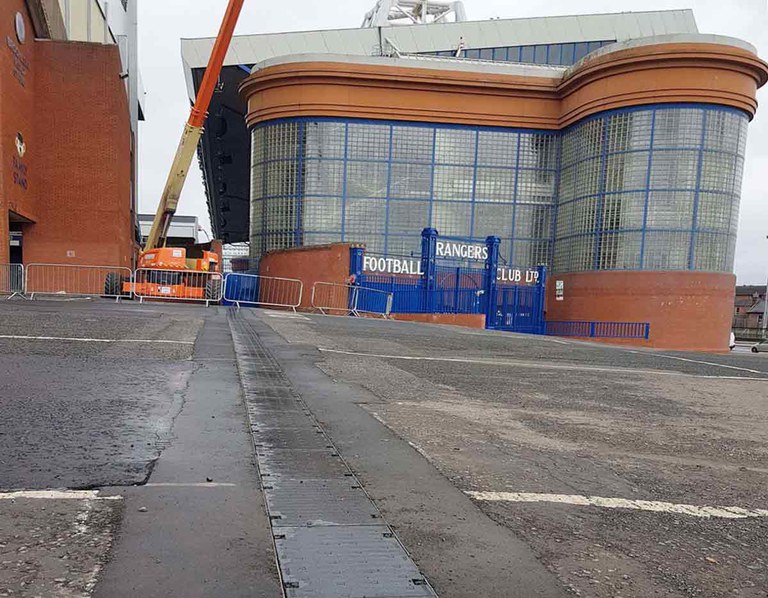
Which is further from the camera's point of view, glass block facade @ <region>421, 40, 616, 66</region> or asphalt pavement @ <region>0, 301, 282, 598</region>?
glass block facade @ <region>421, 40, 616, 66</region>

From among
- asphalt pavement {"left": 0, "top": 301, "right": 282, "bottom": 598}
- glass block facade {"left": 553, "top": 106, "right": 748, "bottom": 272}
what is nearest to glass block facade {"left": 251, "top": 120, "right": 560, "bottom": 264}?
glass block facade {"left": 553, "top": 106, "right": 748, "bottom": 272}

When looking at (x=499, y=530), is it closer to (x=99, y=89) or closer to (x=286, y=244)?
(x=286, y=244)

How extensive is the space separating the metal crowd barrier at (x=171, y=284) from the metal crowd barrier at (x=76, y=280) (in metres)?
0.49

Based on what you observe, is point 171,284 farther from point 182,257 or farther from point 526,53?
point 526,53

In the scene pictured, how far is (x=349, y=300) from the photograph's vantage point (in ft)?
60.2

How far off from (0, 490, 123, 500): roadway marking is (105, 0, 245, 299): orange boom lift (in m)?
16.6

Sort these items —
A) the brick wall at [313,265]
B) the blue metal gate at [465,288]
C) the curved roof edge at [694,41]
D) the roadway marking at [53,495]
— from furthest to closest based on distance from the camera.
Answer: the curved roof edge at [694,41], the blue metal gate at [465,288], the brick wall at [313,265], the roadway marking at [53,495]

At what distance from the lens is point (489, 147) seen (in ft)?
85.8

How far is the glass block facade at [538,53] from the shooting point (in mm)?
35250

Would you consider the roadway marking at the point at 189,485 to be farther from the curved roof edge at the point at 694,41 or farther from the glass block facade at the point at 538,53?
the glass block facade at the point at 538,53

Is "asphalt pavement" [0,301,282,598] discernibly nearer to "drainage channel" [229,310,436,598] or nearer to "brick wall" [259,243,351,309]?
"drainage channel" [229,310,436,598]

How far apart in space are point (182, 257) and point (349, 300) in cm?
688

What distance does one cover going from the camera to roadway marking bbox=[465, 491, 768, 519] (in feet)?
7.32

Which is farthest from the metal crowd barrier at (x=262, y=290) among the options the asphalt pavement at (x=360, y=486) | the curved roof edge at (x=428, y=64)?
the asphalt pavement at (x=360, y=486)
